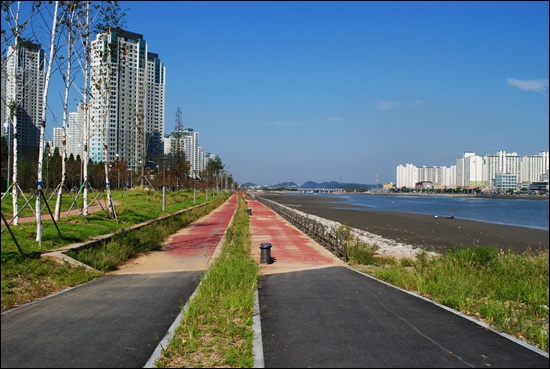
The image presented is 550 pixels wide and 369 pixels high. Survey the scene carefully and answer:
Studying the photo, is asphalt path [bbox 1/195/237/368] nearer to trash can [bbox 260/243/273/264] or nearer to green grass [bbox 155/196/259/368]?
green grass [bbox 155/196/259/368]

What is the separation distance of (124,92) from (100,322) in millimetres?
34775

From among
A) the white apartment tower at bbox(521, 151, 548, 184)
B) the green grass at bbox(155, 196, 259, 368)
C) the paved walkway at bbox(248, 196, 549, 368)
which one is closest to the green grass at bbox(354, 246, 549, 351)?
the paved walkway at bbox(248, 196, 549, 368)

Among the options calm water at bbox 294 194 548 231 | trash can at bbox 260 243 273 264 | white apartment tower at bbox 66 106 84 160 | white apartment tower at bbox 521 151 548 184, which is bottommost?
calm water at bbox 294 194 548 231

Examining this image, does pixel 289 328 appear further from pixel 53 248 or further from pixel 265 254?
pixel 53 248

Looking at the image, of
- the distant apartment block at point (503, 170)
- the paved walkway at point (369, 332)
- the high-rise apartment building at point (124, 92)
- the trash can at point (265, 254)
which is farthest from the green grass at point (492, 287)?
the high-rise apartment building at point (124, 92)

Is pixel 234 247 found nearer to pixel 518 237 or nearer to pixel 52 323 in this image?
pixel 52 323

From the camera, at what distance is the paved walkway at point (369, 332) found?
512cm

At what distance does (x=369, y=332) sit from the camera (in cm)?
612

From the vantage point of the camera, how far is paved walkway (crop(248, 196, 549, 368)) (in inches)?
201

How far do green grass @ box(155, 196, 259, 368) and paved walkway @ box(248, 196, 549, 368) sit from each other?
11.6 inches

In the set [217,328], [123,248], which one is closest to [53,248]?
[123,248]

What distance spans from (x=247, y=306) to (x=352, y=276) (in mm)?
4526

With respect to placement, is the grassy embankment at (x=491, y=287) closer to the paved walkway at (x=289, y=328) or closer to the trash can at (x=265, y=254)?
the paved walkway at (x=289, y=328)

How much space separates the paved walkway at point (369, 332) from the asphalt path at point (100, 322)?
5.11 feet
